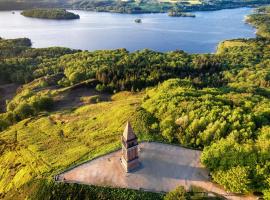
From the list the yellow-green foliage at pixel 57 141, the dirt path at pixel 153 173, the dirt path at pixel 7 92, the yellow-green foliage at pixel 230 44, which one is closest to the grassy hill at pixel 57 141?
the yellow-green foliage at pixel 57 141

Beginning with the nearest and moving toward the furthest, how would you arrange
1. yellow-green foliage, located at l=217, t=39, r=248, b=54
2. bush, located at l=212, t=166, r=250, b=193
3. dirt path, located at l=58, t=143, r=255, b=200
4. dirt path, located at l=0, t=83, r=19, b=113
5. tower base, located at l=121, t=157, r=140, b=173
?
1. bush, located at l=212, t=166, r=250, b=193
2. dirt path, located at l=58, t=143, r=255, b=200
3. tower base, located at l=121, t=157, r=140, b=173
4. dirt path, located at l=0, t=83, r=19, b=113
5. yellow-green foliage, located at l=217, t=39, r=248, b=54

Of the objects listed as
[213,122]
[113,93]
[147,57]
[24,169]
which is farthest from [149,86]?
[24,169]

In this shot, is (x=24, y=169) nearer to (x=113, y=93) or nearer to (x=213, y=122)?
(x=213, y=122)

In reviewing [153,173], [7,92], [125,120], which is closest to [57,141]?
[125,120]

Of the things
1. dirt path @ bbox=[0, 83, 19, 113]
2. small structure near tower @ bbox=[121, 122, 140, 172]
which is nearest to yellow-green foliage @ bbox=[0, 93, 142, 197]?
small structure near tower @ bbox=[121, 122, 140, 172]

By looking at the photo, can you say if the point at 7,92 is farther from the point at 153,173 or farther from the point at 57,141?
the point at 153,173

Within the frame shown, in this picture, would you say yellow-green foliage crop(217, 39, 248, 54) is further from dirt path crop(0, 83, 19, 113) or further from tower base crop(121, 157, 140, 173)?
tower base crop(121, 157, 140, 173)

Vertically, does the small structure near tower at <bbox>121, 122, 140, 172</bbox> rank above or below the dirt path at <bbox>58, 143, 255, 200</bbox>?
above
